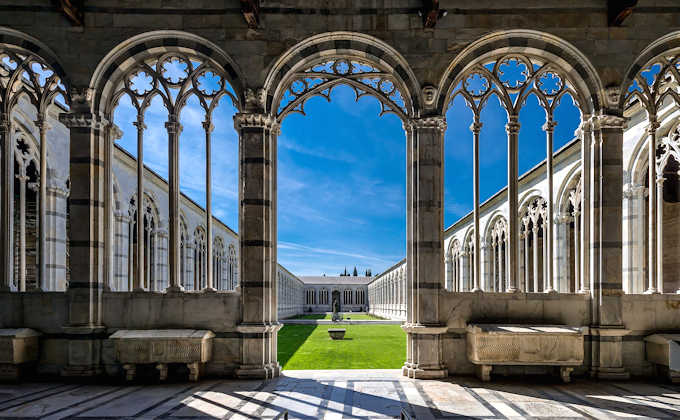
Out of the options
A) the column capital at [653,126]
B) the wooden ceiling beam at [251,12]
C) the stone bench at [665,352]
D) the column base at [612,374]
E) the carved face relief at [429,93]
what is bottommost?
the column base at [612,374]

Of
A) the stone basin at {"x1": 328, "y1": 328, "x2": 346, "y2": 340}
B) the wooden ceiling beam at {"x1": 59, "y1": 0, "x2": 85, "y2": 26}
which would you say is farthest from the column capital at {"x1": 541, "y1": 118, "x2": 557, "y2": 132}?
the stone basin at {"x1": 328, "y1": 328, "x2": 346, "y2": 340}

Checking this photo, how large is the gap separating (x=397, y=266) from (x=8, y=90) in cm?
3295

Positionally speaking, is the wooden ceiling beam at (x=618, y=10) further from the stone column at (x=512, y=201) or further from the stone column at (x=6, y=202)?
the stone column at (x=6, y=202)

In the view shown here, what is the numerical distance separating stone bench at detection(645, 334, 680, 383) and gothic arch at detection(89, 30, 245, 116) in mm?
9333

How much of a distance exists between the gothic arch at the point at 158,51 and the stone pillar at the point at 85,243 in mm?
456

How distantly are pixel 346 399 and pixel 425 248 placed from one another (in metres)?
3.24

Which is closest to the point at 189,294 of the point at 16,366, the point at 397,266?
the point at 16,366

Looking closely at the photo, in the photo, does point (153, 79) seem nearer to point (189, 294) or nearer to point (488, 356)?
point (189, 294)

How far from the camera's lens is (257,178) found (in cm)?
918

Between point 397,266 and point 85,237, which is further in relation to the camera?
point 397,266

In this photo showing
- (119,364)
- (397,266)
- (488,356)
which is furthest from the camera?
(397,266)

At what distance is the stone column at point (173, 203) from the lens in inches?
362

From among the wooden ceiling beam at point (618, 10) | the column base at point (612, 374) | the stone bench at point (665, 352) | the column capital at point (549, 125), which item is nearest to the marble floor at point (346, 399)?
the column base at point (612, 374)

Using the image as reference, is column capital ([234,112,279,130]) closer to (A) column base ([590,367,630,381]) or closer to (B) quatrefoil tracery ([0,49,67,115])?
(B) quatrefoil tracery ([0,49,67,115])
